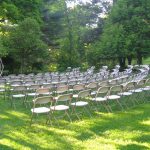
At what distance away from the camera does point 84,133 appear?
27.6ft

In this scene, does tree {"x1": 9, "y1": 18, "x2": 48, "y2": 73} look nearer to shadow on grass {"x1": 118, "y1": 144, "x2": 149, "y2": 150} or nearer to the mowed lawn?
the mowed lawn

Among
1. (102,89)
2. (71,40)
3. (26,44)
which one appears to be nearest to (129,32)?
(71,40)

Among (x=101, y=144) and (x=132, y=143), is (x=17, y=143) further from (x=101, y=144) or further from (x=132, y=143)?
(x=132, y=143)

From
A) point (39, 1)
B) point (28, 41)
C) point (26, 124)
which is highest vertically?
point (39, 1)

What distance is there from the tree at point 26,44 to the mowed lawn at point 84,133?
15828mm

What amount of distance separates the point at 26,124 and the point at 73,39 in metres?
19.4

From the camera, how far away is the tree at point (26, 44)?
26.5m

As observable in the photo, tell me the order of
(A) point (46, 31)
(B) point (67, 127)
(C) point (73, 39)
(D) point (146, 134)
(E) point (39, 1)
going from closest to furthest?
(D) point (146, 134)
(B) point (67, 127)
(C) point (73, 39)
(E) point (39, 1)
(A) point (46, 31)

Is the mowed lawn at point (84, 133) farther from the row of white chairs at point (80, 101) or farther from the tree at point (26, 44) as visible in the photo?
the tree at point (26, 44)

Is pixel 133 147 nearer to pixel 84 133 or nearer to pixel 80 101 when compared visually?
pixel 84 133

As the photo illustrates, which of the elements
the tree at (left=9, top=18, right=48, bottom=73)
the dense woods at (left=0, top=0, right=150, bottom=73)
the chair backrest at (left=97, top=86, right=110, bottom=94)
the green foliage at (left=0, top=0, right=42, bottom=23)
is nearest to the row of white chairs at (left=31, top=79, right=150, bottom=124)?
the chair backrest at (left=97, top=86, right=110, bottom=94)

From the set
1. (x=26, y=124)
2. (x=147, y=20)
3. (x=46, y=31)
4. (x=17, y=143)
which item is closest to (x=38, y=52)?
(x=147, y=20)

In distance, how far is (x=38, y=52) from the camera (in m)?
27.0

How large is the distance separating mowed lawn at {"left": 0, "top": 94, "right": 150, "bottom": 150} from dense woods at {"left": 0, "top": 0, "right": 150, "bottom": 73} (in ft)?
47.4
